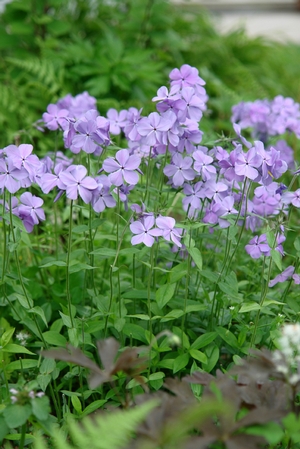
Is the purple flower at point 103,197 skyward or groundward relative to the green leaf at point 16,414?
skyward

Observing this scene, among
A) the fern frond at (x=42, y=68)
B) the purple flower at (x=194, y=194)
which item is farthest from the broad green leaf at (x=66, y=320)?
the fern frond at (x=42, y=68)

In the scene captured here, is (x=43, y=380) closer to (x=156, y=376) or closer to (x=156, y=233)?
(x=156, y=376)

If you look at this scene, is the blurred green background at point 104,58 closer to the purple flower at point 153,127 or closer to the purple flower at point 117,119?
the purple flower at point 117,119

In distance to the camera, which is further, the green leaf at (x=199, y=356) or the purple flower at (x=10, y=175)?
the green leaf at (x=199, y=356)

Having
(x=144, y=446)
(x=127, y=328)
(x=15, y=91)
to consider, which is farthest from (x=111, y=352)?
(x=15, y=91)


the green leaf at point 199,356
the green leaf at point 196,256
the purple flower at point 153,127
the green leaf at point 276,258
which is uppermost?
the purple flower at point 153,127

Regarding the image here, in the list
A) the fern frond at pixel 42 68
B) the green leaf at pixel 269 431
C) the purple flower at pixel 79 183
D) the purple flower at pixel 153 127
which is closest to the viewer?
the green leaf at pixel 269 431

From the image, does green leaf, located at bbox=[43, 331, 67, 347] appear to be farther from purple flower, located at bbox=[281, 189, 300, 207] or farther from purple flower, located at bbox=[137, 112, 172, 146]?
purple flower, located at bbox=[281, 189, 300, 207]
